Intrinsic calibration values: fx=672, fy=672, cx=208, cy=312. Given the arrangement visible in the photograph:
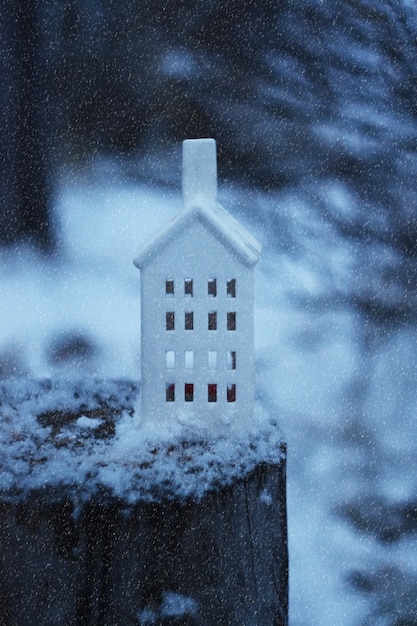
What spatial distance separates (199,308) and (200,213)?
11cm

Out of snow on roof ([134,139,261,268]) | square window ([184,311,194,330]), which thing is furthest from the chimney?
square window ([184,311,194,330])

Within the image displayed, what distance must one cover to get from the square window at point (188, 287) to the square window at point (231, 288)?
0.04 meters

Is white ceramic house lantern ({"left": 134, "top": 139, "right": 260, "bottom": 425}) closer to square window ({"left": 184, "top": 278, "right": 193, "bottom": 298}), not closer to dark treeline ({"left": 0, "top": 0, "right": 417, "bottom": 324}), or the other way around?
square window ({"left": 184, "top": 278, "right": 193, "bottom": 298})

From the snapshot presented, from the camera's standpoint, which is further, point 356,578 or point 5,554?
point 356,578

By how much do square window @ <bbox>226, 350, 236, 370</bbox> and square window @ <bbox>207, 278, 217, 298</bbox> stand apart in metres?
0.07

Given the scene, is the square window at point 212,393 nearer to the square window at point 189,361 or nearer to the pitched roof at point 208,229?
the square window at point 189,361

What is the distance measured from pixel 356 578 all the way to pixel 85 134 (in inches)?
36.6

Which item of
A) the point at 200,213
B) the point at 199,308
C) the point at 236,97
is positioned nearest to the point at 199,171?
the point at 200,213

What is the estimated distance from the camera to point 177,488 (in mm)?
754

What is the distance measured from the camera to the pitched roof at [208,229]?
78 cm

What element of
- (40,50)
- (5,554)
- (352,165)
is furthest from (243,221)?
(5,554)

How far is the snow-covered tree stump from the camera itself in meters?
0.75

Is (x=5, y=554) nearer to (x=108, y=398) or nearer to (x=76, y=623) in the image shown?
(x=76, y=623)

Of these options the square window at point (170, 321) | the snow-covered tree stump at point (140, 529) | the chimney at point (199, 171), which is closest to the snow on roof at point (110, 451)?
the snow-covered tree stump at point (140, 529)
